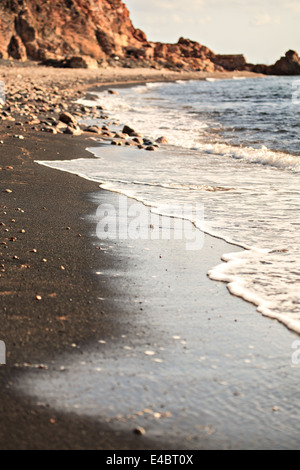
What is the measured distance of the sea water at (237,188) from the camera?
3836 mm

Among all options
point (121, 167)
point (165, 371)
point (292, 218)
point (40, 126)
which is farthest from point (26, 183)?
point (40, 126)

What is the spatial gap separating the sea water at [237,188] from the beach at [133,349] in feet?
0.79

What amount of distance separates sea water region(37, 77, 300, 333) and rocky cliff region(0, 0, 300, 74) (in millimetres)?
47167

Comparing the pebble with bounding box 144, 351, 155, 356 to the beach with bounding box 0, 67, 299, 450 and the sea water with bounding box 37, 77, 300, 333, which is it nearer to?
the beach with bounding box 0, 67, 299, 450

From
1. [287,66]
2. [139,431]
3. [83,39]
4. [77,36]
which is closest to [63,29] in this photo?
[77,36]

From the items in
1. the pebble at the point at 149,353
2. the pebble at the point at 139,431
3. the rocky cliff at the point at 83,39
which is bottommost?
the pebble at the point at 139,431

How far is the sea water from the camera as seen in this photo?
3836 millimetres

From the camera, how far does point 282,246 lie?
15.0ft

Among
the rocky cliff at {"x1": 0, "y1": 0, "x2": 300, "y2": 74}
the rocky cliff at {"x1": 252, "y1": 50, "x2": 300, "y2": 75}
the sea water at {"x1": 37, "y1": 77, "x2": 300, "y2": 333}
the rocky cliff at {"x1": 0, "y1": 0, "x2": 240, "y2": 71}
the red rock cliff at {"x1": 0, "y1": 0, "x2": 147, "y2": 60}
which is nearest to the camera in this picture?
the sea water at {"x1": 37, "y1": 77, "x2": 300, "y2": 333}

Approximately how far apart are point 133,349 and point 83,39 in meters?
83.4

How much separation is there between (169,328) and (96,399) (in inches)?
31.5

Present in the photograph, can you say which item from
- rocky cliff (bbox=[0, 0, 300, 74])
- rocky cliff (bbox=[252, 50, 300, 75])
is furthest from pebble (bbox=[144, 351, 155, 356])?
rocky cliff (bbox=[252, 50, 300, 75])

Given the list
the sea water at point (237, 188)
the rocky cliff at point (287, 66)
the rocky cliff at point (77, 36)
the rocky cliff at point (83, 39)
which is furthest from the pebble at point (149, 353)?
the rocky cliff at point (287, 66)

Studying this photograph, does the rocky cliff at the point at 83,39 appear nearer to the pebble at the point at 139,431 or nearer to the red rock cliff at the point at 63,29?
the red rock cliff at the point at 63,29
